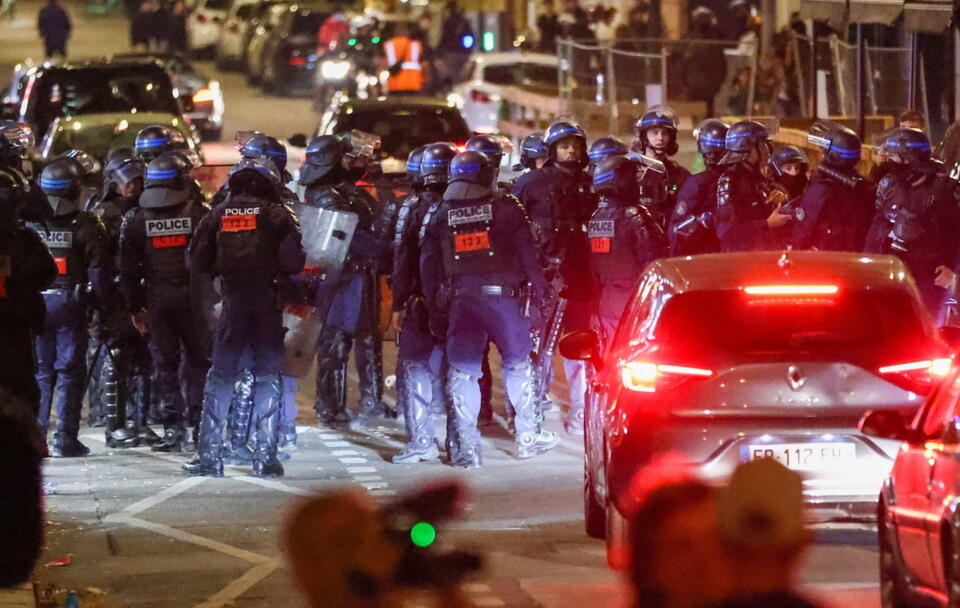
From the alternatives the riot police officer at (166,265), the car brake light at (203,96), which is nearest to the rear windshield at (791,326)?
the riot police officer at (166,265)

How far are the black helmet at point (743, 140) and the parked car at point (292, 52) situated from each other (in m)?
28.4

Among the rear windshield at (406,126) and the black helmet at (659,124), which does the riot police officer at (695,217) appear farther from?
the rear windshield at (406,126)

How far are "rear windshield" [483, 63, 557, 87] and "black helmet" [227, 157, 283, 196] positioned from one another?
769 inches

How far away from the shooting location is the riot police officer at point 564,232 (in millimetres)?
13203

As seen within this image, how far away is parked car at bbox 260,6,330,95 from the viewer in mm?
41469

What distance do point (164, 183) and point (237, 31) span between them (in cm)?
3349

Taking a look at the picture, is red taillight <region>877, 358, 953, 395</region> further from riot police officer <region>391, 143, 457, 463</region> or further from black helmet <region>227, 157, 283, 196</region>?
black helmet <region>227, 157, 283, 196</region>

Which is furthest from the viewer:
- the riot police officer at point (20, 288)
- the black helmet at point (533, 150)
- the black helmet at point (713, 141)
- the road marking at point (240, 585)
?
the black helmet at point (533, 150)

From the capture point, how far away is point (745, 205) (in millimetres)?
12852

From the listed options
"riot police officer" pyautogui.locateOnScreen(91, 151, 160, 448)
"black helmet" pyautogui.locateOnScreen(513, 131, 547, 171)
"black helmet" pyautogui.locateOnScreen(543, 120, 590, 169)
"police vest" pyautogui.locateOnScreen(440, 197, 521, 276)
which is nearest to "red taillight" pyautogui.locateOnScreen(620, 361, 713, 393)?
"police vest" pyautogui.locateOnScreen(440, 197, 521, 276)

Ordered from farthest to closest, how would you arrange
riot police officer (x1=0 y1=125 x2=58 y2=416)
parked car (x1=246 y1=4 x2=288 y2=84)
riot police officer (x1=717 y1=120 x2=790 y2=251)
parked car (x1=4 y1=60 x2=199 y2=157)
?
parked car (x1=246 y1=4 x2=288 y2=84), parked car (x1=4 y1=60 x2=199 y2=157), riot police officer (x1=717 y1=120 x2=790 y2=251), riot police officer (x1=0 y1=125 x2=58 y2=416)

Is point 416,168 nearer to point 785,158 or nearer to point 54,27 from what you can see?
point 785,158

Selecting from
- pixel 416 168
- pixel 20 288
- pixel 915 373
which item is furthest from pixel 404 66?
pixel 915 373

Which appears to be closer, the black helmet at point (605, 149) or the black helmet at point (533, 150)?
the black helmet at point (605, 149)
